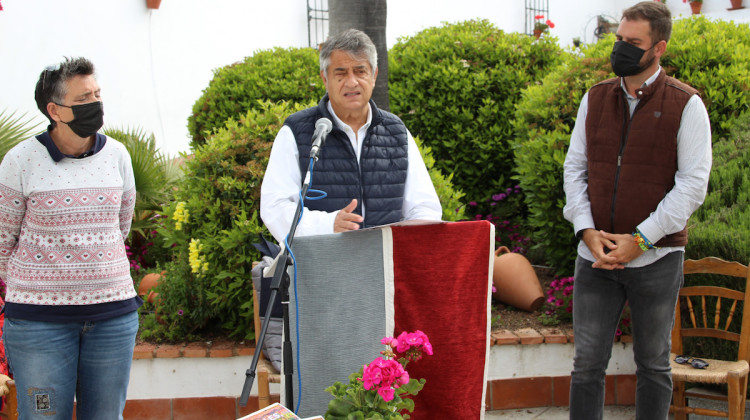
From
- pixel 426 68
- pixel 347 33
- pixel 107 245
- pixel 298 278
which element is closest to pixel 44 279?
pixel 107 245

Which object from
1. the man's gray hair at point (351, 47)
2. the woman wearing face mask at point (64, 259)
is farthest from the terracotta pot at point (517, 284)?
the woman wearing face mask at point (64, 259)

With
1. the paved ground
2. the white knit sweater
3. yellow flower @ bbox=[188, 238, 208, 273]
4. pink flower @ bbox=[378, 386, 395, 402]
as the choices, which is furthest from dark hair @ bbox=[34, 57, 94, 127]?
the paved ground

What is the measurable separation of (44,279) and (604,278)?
2.53 metres

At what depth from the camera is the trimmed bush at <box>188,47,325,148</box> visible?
678 centimetres

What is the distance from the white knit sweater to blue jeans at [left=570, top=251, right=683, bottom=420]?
2.19 m

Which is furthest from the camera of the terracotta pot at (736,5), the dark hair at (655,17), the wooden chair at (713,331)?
the terracotta pot at (736,5)

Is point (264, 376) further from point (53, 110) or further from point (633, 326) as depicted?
point (633, 326)

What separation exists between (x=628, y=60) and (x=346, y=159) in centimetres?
141

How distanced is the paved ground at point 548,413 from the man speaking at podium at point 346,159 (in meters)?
1.81

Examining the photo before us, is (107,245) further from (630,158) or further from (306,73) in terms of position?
(306,73)

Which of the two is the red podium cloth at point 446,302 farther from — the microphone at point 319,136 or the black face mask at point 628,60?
the black face mask at point 628,60

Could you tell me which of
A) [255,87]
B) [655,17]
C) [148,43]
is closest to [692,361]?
[655,17]

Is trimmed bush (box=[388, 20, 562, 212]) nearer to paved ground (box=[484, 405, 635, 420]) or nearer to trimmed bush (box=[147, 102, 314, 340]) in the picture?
trimmed bush (box=[147, 102, 314, 340])

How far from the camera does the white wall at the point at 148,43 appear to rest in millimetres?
7172
